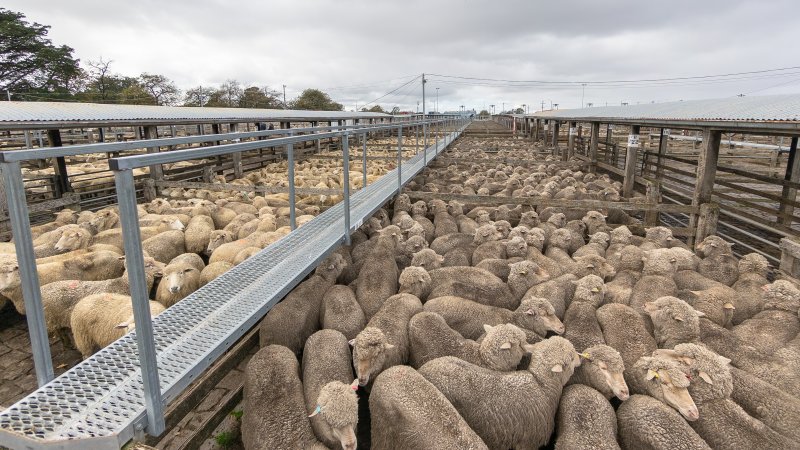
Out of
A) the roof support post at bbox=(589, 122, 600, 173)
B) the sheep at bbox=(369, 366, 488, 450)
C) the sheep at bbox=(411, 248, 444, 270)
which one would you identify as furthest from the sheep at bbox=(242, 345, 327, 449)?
the roof support post at bbox=(589, 122, 600, 173)

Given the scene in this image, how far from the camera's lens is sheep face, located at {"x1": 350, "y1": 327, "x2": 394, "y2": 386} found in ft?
12.9

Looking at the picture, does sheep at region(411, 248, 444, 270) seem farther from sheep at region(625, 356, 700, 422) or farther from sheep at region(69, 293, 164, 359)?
sheep at region(69, 293, 164, 359)

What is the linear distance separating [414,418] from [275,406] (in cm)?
114

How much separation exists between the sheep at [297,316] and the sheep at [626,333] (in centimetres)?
332

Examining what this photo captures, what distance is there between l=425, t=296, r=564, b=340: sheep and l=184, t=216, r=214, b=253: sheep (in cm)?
451

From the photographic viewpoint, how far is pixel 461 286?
221 inches

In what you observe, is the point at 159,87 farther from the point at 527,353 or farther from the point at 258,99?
the point at 527,353

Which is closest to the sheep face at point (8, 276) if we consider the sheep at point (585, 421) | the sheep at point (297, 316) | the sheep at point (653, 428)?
the sheep at point (297, 316)

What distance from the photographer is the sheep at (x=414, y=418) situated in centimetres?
307

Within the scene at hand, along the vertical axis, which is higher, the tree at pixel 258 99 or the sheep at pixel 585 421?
the tree at pixel 258 99

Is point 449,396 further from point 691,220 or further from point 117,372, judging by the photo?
point 691,220

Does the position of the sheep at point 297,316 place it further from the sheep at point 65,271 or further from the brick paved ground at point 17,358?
the sheep at point 65,271

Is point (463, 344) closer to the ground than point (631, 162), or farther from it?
closer to the ground

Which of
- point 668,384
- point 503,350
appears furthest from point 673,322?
point 503,350
